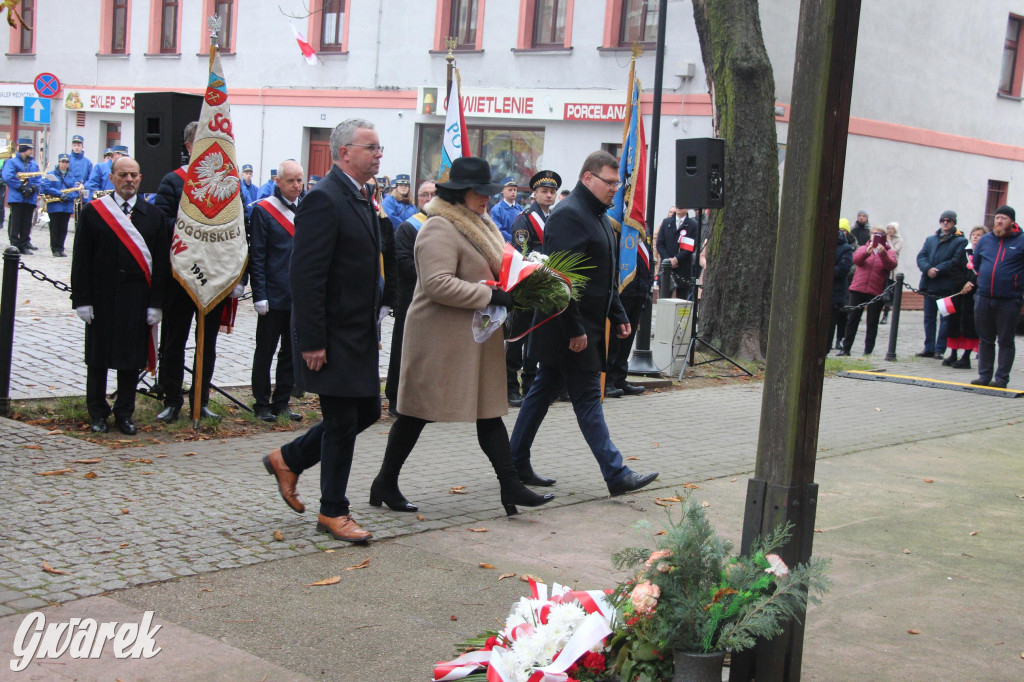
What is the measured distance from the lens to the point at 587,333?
6.87 m

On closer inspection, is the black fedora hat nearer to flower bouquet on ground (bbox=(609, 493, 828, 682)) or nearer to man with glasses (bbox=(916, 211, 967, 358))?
flower bouquet on ground (bbox=(609, 493, 828, 682))

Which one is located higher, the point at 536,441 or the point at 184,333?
the point at 184,333

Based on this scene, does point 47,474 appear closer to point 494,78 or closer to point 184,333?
point 184,333

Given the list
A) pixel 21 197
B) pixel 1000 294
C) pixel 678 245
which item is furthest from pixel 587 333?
pixel 21 197

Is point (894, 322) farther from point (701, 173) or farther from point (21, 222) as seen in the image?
point (21, 222)

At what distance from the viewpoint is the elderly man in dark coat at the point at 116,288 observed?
7.75 m

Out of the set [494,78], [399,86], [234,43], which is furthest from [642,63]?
[234,43]

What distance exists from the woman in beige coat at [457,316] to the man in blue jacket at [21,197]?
17115 mm

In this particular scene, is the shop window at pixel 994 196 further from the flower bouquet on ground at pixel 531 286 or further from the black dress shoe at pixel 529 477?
the flower bouquet on ground at pixel 531 286

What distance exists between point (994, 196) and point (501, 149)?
13.0 metres

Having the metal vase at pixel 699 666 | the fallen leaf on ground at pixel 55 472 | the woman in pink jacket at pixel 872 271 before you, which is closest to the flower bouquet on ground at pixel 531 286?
the fallen leaf on ground at pixel 55 472

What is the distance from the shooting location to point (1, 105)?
115 ft

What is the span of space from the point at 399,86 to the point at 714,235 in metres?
14.6

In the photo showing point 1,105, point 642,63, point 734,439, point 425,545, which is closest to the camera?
point 425,545
